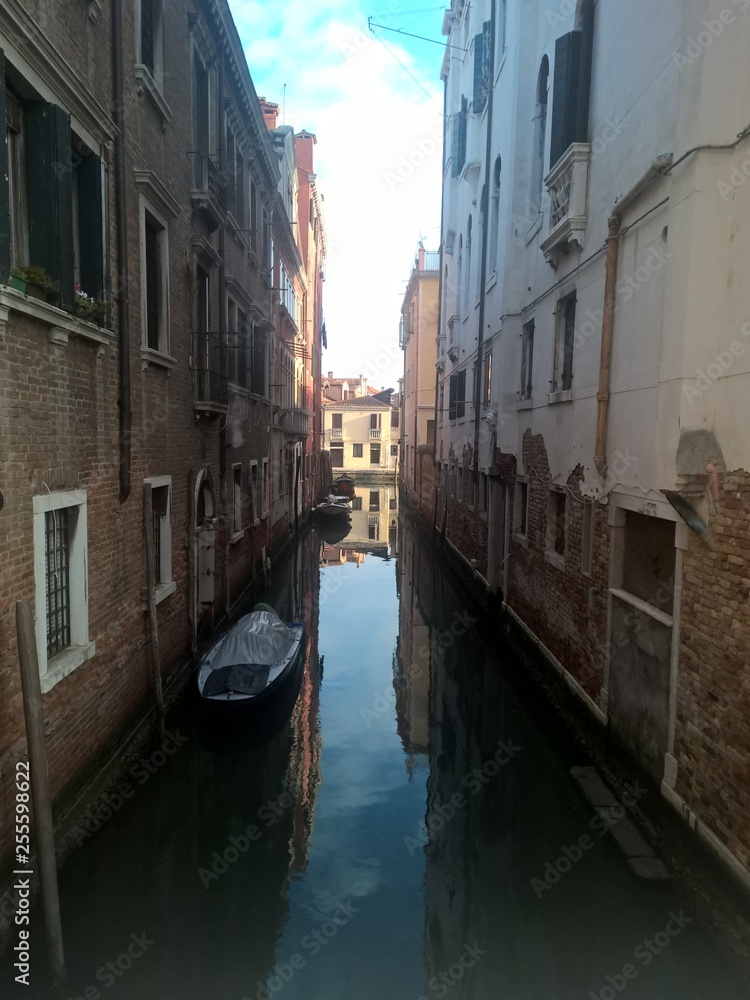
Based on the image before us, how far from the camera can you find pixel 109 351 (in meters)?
5.68

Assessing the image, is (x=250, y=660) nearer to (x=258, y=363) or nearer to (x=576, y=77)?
(x=576, y=77)

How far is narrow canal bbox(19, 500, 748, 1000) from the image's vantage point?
396cm

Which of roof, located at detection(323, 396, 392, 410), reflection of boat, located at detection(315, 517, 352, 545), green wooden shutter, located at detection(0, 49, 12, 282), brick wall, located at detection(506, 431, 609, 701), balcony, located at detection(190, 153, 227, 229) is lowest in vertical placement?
reflection of boat, located at detection(315, 517, 352, 545)

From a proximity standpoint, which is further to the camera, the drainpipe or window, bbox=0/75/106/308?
the drainpipe

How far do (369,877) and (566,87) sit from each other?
821cm

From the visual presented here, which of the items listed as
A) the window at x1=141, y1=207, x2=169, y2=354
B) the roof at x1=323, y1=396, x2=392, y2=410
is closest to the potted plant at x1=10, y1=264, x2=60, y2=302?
the window at x1=141, y1=207, x2=169, y2=354

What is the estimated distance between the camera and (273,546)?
16.8 meters

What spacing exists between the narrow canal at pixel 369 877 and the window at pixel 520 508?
3022 mm

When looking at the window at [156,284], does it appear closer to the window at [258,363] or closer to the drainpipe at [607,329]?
the drainpipe at [607,329]

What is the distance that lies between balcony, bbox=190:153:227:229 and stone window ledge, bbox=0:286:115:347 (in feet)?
12.7

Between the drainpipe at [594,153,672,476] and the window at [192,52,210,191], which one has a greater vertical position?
the window at [192,52,210,191]

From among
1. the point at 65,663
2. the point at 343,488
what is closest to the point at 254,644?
the point at 65,663

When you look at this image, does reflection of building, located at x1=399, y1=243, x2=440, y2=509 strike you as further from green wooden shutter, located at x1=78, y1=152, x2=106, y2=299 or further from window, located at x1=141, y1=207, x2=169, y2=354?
green wooden shutter, located at x1=78, y1=152, x2=106, y2=299

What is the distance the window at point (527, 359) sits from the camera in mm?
10367
